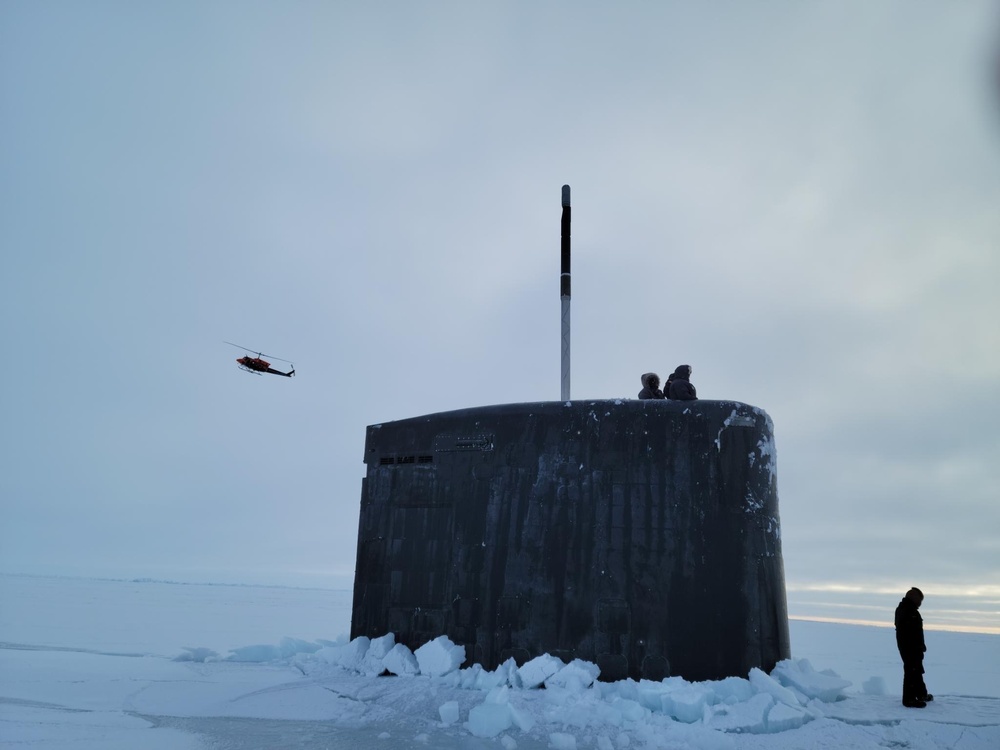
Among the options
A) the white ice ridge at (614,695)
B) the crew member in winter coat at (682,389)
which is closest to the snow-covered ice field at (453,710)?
the white ice ridge at (614,695)

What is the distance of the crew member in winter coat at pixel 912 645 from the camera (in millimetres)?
8289

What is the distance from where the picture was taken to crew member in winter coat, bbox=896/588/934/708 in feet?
27.2

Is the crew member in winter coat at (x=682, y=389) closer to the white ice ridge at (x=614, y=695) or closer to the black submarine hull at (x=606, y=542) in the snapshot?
the black submarine hull at (x=606, y=542)

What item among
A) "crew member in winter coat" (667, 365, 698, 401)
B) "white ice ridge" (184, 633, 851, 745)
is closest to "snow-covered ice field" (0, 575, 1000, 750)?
"white ice ridge" (184, 633, 851, 745)

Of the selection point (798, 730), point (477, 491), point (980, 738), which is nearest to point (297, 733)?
point (477, 491)

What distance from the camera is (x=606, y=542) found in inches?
330

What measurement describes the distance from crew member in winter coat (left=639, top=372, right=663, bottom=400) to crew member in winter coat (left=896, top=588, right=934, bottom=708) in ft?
11.7

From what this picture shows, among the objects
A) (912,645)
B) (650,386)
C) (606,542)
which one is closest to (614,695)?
(606,542)

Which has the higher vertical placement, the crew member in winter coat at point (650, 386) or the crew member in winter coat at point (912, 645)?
the crew member in winter coat at point (650, 386)

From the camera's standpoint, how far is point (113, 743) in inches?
275

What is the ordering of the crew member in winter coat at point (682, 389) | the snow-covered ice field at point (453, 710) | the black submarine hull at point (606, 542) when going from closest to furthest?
1. the snow-covered ice field at point (453, 710)
2. the black submarine hull at point (606, 542)
3. the crew member in winter coat at point (682, 389)

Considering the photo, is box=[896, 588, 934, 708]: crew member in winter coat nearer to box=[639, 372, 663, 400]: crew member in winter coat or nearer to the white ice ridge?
the white ice ridge

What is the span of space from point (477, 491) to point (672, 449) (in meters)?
2.33

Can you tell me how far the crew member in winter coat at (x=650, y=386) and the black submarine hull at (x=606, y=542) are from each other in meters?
0.93
